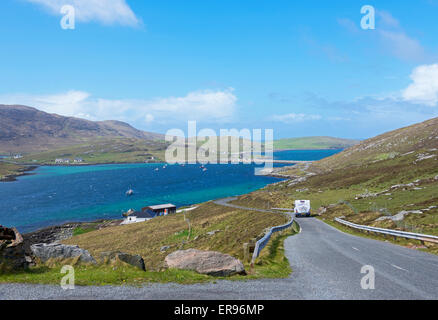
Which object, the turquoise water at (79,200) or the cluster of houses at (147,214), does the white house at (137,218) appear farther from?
the turquoise water at (79,200)

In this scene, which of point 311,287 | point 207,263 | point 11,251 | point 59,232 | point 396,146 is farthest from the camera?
point 396,146

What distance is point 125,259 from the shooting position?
1474 cm

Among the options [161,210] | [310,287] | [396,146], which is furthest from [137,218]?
[396,146]

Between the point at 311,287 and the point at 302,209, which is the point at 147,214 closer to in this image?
the point at 302,209

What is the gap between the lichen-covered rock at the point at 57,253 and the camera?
580 inches

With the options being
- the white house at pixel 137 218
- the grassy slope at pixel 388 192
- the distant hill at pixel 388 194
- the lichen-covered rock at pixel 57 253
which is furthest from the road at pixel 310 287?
the white house at pixel 137 218

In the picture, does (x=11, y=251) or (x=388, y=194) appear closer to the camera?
(x=11, y=251)

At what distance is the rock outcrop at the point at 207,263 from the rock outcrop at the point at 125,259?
141cm

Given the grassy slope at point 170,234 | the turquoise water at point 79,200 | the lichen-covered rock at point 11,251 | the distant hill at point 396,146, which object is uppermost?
the distant hill at point 396,146

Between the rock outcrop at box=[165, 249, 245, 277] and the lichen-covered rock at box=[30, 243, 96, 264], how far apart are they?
4669mm

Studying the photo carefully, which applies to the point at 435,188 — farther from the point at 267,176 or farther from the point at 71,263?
the point at 267,176

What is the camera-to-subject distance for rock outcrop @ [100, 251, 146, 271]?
14.4 m

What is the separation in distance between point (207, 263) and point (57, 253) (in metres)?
8.11
